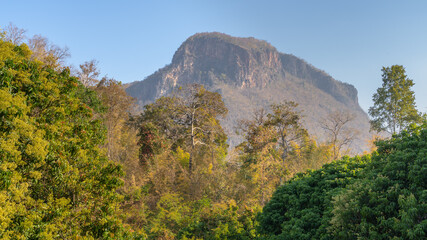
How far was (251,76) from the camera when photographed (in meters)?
156

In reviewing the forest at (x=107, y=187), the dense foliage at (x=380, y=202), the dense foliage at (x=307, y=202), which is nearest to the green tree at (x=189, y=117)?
the forest at (x=107, y=187)

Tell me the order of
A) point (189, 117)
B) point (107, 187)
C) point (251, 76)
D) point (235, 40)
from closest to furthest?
point (107, 187)
point (189, 117)
point (251, 76)
point (235, 40)

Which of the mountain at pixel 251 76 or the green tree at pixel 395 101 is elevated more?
the mountain at pixel 251 76

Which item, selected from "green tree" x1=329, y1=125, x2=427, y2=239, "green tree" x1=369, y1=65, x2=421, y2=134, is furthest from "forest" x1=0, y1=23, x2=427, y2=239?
"green tree" x1=369, y1=65, x2=421, y2=134

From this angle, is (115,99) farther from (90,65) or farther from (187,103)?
(187,103)

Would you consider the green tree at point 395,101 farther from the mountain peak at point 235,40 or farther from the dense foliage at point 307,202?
the mountain peak at point 235,40

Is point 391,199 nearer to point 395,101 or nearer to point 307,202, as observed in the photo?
point 307,202

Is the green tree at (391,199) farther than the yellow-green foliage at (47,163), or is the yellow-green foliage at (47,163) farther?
the yellow-green foliage at (47,163)

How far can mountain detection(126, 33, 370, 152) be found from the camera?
137 m

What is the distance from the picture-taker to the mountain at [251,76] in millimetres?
137250

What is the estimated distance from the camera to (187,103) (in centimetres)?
2505

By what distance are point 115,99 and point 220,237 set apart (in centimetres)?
1522

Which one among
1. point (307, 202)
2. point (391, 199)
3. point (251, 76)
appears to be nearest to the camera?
point (391, 199)

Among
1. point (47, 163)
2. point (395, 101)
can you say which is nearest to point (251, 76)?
point (395, 101)
